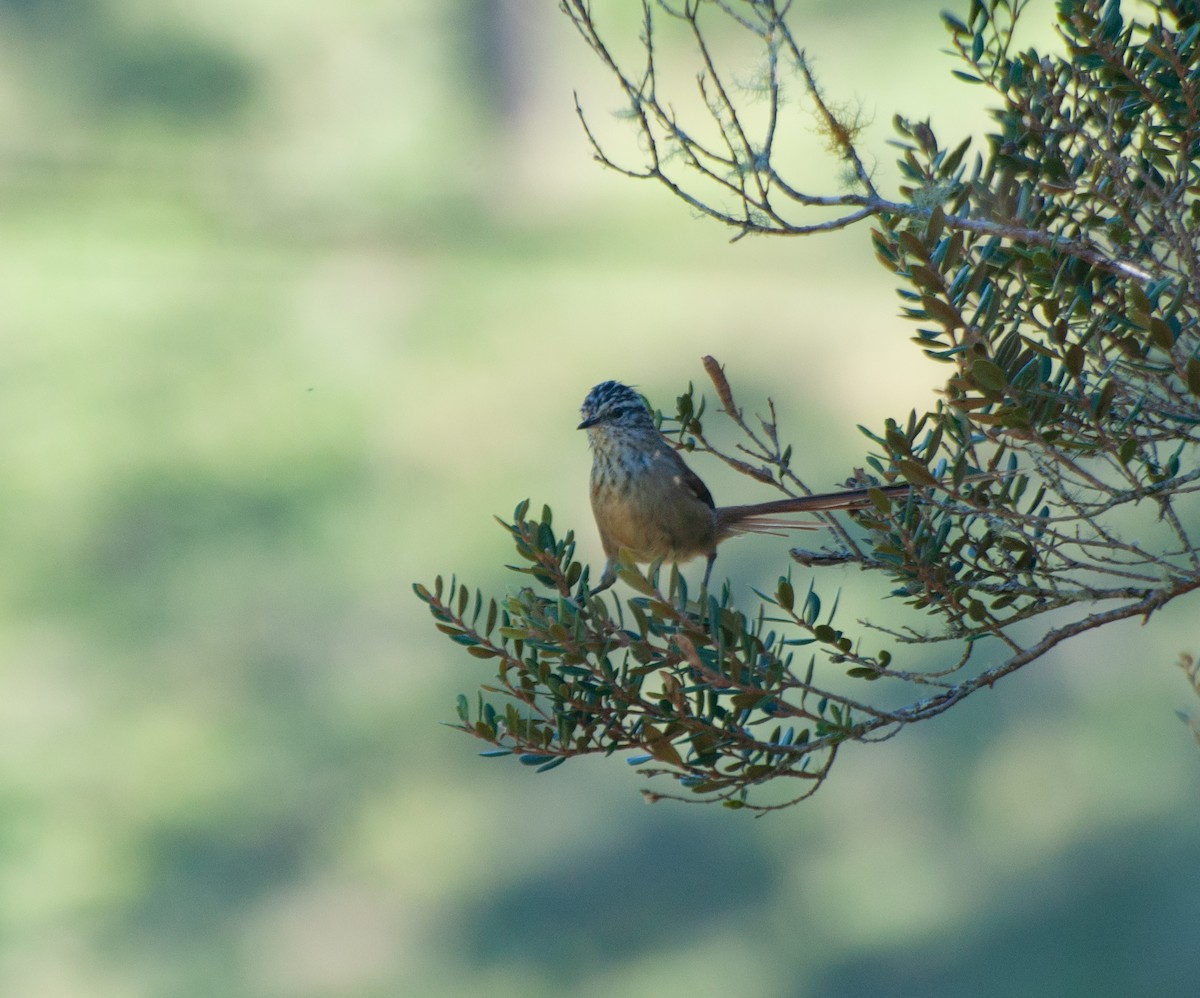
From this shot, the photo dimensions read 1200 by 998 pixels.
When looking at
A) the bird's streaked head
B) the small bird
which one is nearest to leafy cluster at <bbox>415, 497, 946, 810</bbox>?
the small bird

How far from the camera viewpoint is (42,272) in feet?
17.6

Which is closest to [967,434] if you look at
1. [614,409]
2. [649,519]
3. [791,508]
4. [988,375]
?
[988,375]

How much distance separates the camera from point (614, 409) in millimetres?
3123

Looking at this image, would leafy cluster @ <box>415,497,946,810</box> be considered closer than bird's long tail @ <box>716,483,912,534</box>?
Yes

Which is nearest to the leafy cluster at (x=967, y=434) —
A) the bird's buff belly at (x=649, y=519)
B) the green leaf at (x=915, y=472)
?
the green leaf at (x=915, y=472)

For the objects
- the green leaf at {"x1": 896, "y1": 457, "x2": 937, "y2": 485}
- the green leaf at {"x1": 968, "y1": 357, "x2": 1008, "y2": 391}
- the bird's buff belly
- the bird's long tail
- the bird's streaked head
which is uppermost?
the bird's streaked head

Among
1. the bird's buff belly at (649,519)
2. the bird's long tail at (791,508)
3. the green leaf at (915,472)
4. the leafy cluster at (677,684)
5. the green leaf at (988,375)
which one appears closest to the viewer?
the green leaf at (988,375)

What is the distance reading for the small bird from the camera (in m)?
3.04

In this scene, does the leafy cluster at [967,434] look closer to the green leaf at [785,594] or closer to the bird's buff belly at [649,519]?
the green leaf at [785,594]

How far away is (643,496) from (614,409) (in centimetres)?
22

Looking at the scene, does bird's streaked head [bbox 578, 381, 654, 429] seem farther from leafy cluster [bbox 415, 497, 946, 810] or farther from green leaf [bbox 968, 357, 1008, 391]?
green leaf [bbox 968, 357, 1008, 391]

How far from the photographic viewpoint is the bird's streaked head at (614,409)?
3.11 meters

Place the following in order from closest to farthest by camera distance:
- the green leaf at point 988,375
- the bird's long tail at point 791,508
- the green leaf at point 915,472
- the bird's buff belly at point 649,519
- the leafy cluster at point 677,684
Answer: the green leaf at point 988,375 < the green leaf at point 915,472 < the leafy cluster at point 677,684 < the bird's long tail at point 791,508 < the bird's buff belly at point 649,519

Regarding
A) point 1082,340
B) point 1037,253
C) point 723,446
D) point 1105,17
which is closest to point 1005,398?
point 1082,340
